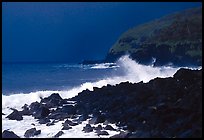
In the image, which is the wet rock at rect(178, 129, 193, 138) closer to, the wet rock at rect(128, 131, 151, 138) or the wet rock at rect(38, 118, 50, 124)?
the wet rock at rect(128, 131, 151, 138)

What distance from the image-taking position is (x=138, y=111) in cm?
1347

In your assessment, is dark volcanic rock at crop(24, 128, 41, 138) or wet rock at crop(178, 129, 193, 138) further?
dark volcanic rock at crop(24, 128, 41, 138)

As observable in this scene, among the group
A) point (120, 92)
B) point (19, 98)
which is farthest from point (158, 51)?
point (120, 92)

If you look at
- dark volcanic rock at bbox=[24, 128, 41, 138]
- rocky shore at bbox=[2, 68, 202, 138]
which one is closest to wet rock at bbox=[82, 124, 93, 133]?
rocky shore at bbox=[2, 68, 202, 138]

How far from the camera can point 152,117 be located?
12.2 m

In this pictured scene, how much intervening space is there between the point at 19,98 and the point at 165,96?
11.0 m

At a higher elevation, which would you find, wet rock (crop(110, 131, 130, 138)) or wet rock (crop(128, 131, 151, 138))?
wet rock (crop(110, 131, 130, 138))

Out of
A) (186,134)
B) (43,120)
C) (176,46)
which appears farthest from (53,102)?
(176,46)

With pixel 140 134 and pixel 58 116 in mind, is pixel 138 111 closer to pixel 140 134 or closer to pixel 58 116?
pixel 140 134

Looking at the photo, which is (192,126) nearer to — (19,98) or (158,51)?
(19,98)

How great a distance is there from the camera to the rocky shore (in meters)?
11.2

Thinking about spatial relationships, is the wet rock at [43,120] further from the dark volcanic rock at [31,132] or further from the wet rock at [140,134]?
the wet rock at [140,134]

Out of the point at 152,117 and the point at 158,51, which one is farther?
the point at 158,51

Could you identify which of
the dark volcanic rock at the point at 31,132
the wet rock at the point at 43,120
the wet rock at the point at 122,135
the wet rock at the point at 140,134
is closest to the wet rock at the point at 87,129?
the dark volcanic rock at the point at 31,132
